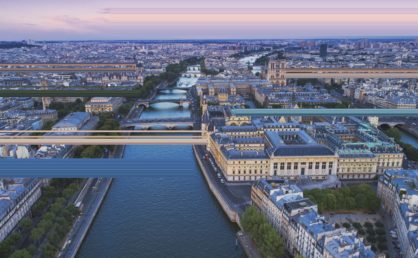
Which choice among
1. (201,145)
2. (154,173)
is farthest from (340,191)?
→ (201,145)

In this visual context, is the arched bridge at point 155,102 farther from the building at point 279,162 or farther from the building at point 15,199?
the building at point 15,199

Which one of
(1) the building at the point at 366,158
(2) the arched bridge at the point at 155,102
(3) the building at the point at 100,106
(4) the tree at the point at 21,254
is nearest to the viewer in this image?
(4) the tree at the point at 21,254

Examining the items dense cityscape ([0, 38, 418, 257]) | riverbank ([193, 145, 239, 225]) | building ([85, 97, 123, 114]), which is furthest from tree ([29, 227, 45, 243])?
building ([85, 97, 123, 114])

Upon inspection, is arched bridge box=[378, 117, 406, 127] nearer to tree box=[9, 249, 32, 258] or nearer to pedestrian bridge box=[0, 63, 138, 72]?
tree box=[9, 249, 32, 258]

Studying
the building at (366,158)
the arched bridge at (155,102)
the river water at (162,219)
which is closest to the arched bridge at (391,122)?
the building at (366,158)

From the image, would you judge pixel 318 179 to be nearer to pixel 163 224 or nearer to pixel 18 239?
pixel 163 224

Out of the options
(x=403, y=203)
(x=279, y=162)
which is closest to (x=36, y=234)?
(x=279, y=162)
